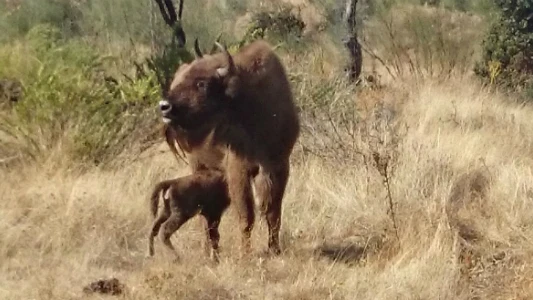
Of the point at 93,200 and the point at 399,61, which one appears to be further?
the point at 399,61

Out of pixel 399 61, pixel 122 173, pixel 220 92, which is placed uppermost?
pixel 220 92

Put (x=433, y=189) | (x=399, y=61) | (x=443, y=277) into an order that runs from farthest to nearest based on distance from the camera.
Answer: (x=399, y=61) → (x=433, y=189) → (x=443, y=277)

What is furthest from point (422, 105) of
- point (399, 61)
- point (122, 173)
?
point (122, 173)

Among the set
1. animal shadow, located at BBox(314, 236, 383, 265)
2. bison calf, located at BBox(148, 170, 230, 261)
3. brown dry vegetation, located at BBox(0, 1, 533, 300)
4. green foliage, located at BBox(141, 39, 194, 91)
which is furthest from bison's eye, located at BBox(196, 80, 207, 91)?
green foliage, located at BBox(141, 39, 194, 91)

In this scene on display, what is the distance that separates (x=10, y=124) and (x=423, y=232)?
13.0ft

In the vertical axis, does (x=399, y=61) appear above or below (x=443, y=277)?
below

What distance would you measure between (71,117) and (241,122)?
2789 mm

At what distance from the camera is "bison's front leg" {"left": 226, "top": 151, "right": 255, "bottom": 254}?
21.0 feet

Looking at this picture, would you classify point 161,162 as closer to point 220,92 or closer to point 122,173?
point 122,173

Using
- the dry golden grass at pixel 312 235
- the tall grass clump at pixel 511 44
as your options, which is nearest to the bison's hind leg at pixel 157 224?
the dry golden grass at pixel 312 235

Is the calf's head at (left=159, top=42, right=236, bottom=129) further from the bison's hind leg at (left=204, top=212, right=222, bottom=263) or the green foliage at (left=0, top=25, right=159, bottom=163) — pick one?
the green foliage at (left=0, top=25, right=159, bottom=163)

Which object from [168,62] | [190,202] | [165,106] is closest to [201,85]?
[165,106]

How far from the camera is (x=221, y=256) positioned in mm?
6555

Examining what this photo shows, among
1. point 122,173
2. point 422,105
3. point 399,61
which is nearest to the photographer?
point 122,173
